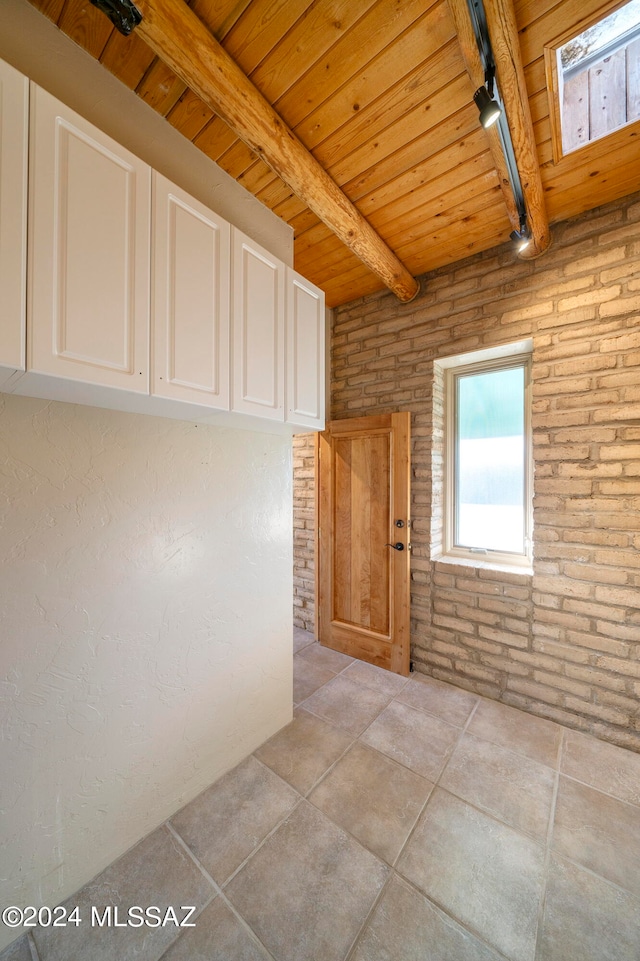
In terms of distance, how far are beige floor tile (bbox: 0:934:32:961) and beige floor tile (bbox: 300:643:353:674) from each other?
180cm

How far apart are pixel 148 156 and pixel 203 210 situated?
0.46m

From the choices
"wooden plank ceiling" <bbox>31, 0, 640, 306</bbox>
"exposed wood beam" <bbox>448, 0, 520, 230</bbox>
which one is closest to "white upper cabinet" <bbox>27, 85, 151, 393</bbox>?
"wooden plank ceiling" <bbox>31, 0, 640, 306</bbox>

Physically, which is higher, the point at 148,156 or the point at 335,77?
the point at 335,77

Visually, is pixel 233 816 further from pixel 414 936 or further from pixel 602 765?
pixel 602 765

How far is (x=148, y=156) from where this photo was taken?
1.41m

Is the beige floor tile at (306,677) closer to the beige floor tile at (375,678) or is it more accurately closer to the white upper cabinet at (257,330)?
the beige floor tile at (375,678)

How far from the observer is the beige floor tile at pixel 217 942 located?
1006 mm

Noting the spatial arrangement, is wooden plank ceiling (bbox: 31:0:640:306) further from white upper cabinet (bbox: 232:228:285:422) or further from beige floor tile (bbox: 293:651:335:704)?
beige floor tile (bbox: 293:651:335:704)

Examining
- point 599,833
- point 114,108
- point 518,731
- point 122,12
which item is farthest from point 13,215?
point 518,731

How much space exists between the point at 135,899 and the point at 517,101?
3.20 meters

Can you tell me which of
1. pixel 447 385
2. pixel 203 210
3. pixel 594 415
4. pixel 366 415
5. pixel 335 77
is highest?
pixel 335 77

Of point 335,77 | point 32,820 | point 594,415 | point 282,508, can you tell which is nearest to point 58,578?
point 32,820

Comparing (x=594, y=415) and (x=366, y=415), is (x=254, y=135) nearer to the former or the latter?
(x=366, y=415)

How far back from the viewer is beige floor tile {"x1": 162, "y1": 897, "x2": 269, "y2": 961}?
1006 mm
